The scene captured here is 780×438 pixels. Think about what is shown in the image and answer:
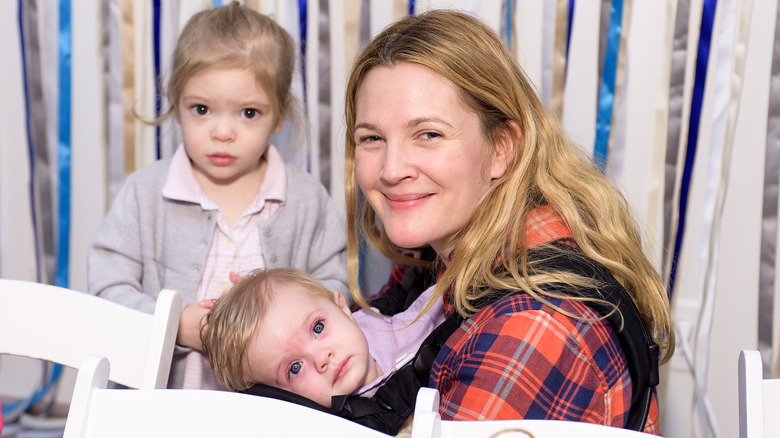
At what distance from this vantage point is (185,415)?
90cm

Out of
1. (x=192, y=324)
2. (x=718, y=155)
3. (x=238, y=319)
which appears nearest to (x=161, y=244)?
(x=192, y=324)

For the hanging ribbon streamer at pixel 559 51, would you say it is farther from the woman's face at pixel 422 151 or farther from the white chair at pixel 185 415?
the white chair at pixel 185 415

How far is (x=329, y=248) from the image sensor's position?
188 centimetres

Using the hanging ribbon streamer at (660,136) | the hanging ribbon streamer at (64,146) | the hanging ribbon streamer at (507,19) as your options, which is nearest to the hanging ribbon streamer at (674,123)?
the hanging ribbon streamer at (660,136)

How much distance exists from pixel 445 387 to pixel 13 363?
1.99m

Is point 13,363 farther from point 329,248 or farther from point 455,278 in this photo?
point 455,278

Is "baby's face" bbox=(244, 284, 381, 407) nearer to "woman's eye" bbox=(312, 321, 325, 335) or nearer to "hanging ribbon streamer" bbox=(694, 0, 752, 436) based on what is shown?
"woman's eye" bbox=(312, 321, 325, 335)

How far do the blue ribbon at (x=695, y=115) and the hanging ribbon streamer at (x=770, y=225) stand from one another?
0.56ft

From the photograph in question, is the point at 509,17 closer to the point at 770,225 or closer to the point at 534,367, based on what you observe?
the point at 770,225

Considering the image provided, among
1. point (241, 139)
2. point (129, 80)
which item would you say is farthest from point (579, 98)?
point (129, 80)

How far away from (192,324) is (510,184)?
0.75 m

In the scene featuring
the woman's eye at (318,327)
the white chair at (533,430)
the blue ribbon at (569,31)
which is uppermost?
the blue ribbon at (569,31)

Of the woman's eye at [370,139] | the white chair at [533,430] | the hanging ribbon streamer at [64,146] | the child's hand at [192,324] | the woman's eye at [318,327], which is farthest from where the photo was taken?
the hanging ribbon streamer at [64,146]

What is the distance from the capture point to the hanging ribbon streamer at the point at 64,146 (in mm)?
2252
